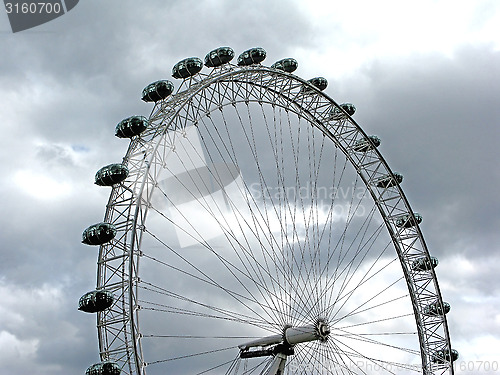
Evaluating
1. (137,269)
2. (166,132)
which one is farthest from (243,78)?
(137,269)

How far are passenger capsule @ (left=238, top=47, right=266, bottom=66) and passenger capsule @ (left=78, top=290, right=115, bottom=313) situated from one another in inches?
465

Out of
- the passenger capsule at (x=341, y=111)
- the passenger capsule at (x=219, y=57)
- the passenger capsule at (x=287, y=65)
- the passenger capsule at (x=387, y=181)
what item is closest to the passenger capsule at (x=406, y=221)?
the passenger capsule at (x=387, y=181)

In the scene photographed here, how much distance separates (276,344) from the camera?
21562 mm

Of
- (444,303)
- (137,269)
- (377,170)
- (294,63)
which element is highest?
(294,63)

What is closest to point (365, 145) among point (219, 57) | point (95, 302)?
point (219, 57)

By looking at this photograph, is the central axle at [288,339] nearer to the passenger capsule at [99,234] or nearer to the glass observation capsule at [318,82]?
the passenger capsule at [99,234]

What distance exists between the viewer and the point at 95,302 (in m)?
17.1

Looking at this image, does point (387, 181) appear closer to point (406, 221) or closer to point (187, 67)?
point (406, 221)

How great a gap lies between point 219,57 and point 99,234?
8693 millimetres

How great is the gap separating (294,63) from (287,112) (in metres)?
2.22

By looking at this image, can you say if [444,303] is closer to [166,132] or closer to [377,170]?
[377,170]

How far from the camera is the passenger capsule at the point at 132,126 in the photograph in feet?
65.5

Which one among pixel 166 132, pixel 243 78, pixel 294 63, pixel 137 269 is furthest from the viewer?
pixel 294 63

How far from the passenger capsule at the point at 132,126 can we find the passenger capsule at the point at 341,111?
1183cm
